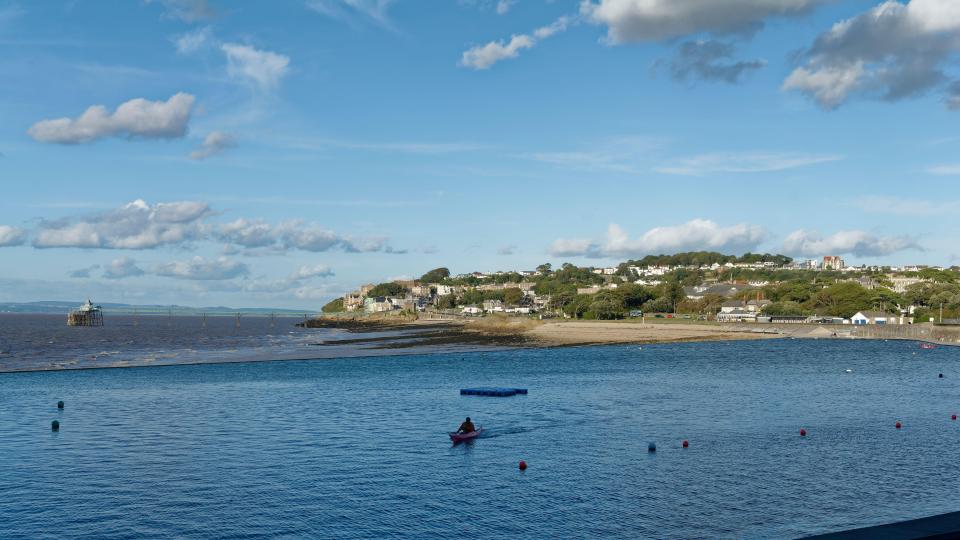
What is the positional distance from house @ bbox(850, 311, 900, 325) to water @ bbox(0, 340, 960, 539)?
95.8 meters

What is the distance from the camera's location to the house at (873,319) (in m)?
156

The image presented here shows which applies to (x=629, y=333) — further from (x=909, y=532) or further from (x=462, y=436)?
(x=909, y=532)

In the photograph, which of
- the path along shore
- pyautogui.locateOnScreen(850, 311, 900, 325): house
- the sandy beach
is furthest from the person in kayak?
pyautogui.locateOnScreen(850, 311, 900, 325): house

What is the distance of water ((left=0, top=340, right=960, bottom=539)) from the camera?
1009 inches

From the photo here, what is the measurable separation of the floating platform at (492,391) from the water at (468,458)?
1590 millimetres

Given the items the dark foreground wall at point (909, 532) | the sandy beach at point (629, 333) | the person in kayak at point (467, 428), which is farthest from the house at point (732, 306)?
the dark foreground wall at point (909, 532)

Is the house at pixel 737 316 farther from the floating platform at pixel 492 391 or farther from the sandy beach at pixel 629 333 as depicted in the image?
the floating platform at pixel 492 391

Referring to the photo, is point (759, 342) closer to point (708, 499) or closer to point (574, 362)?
point (574, 362)

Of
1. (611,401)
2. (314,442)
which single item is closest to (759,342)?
(611,401)

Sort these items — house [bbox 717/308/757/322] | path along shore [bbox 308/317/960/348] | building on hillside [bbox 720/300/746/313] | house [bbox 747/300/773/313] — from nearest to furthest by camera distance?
path along shore [bbox 308/317/960/348] < house [bbox 717/308/757/322] < house [bbox 747/300/773/313] < building on hillside [bbox 720/300/746/313]

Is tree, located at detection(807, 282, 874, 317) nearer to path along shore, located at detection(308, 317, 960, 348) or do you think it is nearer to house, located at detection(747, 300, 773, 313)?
house, located at detection(747, 300, 773, 313)

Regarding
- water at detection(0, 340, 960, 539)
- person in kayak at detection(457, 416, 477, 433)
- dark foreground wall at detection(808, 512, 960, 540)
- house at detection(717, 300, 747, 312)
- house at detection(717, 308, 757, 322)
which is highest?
house at detection(717, 300, 747, 312)

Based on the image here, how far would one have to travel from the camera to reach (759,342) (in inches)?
5153

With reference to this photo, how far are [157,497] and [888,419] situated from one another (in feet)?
127
